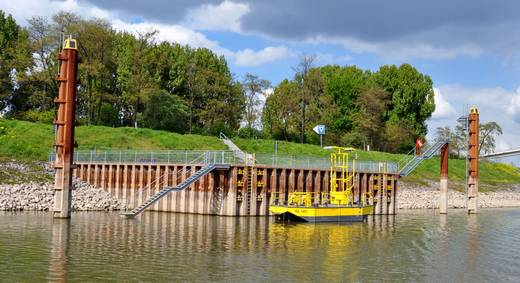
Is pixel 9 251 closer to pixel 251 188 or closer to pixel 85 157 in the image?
pixel 251 188

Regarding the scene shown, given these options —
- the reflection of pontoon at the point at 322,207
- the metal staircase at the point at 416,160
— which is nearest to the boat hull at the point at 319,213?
the reflection of pontoon at the point at 322,207

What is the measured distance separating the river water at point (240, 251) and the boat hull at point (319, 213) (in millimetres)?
1187

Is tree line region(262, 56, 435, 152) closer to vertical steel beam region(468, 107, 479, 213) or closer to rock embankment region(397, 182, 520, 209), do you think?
rock embankment region(397, 182, 520, 209)

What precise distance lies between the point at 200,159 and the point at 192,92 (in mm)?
48999

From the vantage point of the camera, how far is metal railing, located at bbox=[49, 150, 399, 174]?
5509 cm

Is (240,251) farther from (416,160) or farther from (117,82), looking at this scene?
(117,82)

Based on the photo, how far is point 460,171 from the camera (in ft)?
362

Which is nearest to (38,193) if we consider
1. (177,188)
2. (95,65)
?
(177,188)

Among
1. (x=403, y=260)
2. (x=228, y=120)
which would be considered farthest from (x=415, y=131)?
(x=403, y=260)

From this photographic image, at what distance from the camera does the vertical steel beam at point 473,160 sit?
70.6 meters

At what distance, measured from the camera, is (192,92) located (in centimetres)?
10512

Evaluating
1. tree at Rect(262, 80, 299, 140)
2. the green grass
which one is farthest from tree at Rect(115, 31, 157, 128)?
tree at Rect(262, 80, 299, 140)

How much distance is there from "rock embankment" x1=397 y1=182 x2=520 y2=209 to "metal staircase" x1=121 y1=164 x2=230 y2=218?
33.3 m

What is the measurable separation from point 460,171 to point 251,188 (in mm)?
65556
